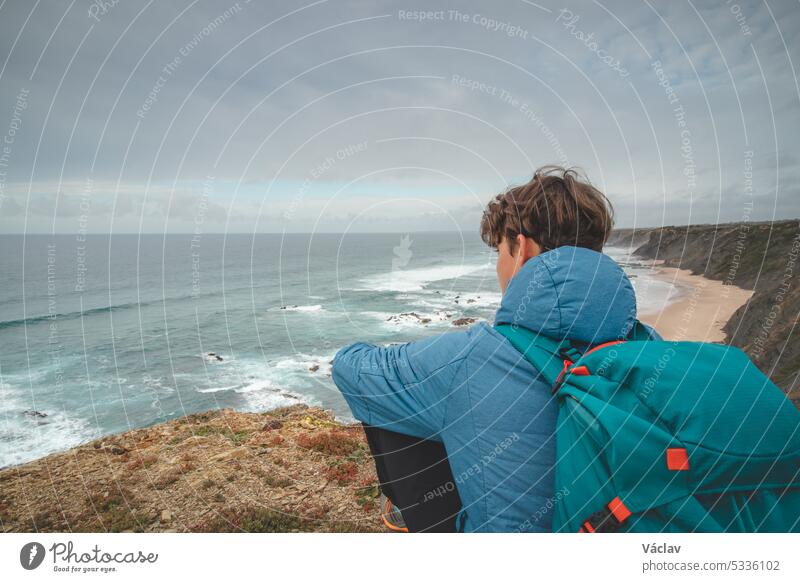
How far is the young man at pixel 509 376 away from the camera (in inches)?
52.4

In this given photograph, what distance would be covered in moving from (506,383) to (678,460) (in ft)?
1.81

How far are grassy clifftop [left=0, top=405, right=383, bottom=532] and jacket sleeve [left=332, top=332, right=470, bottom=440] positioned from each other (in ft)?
12.6

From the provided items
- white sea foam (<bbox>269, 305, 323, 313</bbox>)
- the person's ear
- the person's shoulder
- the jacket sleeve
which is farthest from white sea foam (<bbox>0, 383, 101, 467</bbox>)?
white sea foam (<bbox>269, 305, 323, 313</bbox>)

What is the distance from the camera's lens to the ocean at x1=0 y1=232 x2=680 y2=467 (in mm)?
14008

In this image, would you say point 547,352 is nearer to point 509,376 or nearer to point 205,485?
point 509,376

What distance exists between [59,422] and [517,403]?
17849 millimetres

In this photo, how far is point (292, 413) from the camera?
10477 mm

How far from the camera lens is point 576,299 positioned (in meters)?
1.31

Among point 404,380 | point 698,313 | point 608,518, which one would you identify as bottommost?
point 698,313

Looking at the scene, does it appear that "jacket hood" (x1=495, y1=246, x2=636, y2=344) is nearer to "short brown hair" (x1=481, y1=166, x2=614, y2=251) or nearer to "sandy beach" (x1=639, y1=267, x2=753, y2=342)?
"short brown hair" (x1=481, y1=166, x2=614, y2=251)

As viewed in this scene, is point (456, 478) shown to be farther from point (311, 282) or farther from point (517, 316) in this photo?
point (311, 282)

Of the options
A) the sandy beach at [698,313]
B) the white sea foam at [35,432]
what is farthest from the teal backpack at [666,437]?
the sandy beach at [698,313]

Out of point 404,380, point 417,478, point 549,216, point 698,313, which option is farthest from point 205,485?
point 698,313
